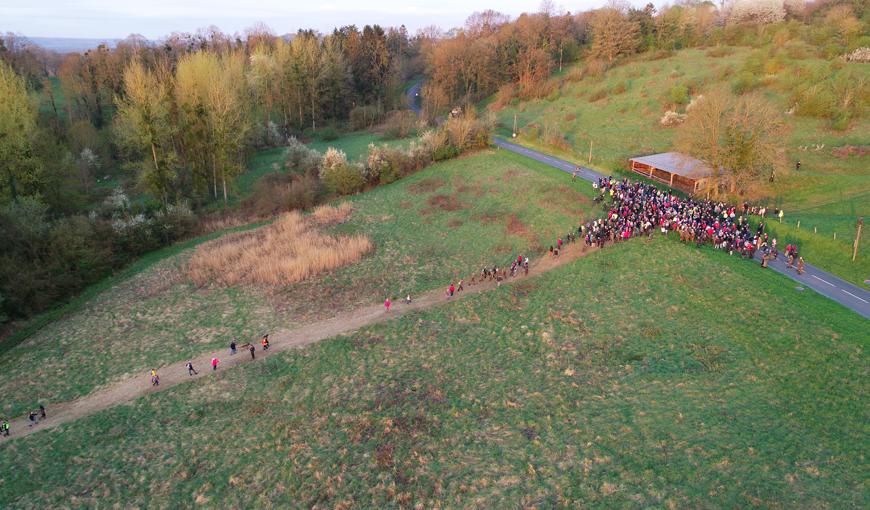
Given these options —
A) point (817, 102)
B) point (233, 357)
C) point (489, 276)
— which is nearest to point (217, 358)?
point (233, 357)

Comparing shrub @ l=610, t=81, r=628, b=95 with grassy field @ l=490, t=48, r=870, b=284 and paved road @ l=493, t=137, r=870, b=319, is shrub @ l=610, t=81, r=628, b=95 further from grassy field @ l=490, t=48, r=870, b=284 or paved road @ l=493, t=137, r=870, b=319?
paved road @ l=493, t=137, r=870, b=319

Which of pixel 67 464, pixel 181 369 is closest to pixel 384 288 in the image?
pixel 181 369

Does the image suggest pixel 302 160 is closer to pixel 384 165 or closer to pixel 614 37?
pixel 384 165

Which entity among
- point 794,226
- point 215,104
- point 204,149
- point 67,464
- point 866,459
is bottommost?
point 67,464

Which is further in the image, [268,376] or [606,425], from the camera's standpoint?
[268,376]

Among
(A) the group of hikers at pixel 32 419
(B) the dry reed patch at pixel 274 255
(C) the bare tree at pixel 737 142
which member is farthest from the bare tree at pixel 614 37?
(A) the group of hikers at pixel 32 419

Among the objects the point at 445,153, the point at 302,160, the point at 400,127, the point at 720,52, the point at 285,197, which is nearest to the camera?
the point at 285,197

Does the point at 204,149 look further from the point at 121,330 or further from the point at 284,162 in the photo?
the point at 121,330

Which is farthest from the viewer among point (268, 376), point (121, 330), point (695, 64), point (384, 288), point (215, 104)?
point (695, 64)
